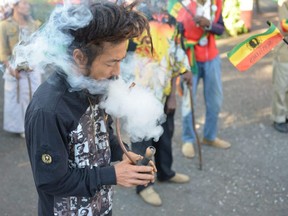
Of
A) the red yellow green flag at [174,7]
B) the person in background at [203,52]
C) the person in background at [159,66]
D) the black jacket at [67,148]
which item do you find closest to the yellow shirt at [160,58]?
the person in background at [159,66]

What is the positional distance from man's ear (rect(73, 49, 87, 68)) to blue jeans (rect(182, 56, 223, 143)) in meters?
2.62

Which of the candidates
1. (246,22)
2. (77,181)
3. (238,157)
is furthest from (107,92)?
(246,22)

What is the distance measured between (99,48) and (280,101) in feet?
12.4

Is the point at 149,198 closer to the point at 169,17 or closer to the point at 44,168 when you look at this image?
the point at 169,17

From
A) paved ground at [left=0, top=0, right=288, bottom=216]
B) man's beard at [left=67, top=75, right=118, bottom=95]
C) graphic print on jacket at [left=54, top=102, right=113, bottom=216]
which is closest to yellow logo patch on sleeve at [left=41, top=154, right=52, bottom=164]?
graphic print on jacket at [left=54, top=102, right=113, bottom=216]

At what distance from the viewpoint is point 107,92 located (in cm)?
182

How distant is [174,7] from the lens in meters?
3.80

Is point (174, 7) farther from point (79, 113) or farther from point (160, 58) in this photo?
point (79, 113)

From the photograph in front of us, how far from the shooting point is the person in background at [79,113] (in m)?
1.60

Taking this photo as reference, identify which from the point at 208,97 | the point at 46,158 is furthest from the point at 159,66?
the point at 46,158

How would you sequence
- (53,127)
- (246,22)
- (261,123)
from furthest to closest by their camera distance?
(246,22)
(261,123)
(53,127)

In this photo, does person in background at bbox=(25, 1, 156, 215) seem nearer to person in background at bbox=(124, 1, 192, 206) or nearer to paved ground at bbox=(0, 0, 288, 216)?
person in background at bbox=(124, 1, 192, 206)

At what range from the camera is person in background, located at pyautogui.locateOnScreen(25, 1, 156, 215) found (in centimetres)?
160

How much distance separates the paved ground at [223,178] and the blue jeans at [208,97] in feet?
0.73
